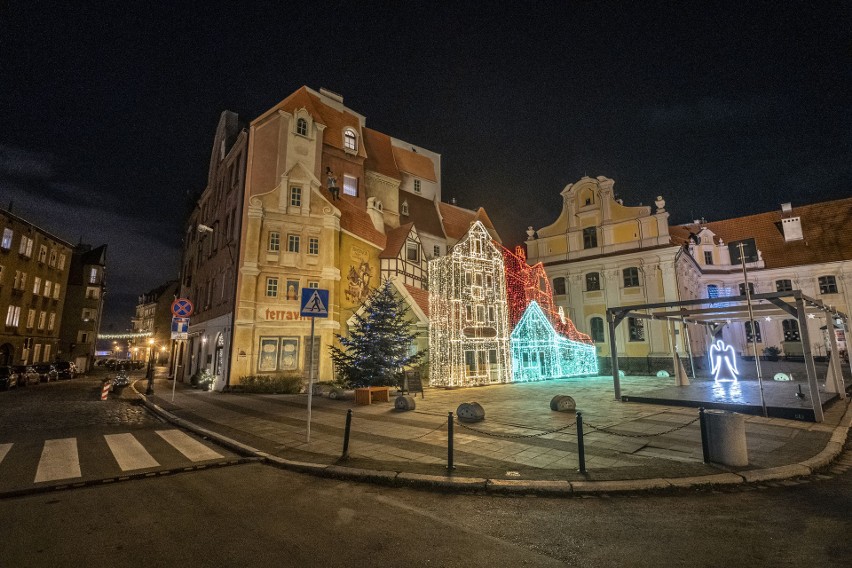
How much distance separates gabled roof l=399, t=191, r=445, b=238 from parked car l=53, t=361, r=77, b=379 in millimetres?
33831

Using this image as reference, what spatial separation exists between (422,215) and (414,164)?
6085mm

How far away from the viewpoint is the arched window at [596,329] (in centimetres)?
3091

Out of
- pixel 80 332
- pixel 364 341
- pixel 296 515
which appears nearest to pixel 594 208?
pixel 364 341

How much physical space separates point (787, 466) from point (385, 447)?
6803 millimetres

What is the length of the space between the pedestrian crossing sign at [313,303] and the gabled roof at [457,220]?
2660 centimetres

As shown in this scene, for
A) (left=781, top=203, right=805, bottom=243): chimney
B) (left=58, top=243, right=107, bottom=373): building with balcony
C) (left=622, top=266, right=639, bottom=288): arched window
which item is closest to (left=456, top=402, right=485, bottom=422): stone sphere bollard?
(left=622, top=266, right=639, bottom=288): arched window

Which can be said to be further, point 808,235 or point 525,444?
point 808,235

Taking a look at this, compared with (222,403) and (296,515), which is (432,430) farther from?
(222,403)

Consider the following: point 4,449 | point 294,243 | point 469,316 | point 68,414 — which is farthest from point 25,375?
point 469,316

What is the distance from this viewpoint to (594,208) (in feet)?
105

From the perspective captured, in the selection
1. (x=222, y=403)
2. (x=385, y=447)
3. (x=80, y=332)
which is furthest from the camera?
(x=80, y=332)

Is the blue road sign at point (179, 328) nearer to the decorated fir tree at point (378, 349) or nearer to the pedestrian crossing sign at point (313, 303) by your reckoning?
the decorated fir tree at point (378, 349)

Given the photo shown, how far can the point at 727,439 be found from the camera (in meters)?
6.25

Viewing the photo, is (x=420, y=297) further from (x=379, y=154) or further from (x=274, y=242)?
(x=379, y=154)
